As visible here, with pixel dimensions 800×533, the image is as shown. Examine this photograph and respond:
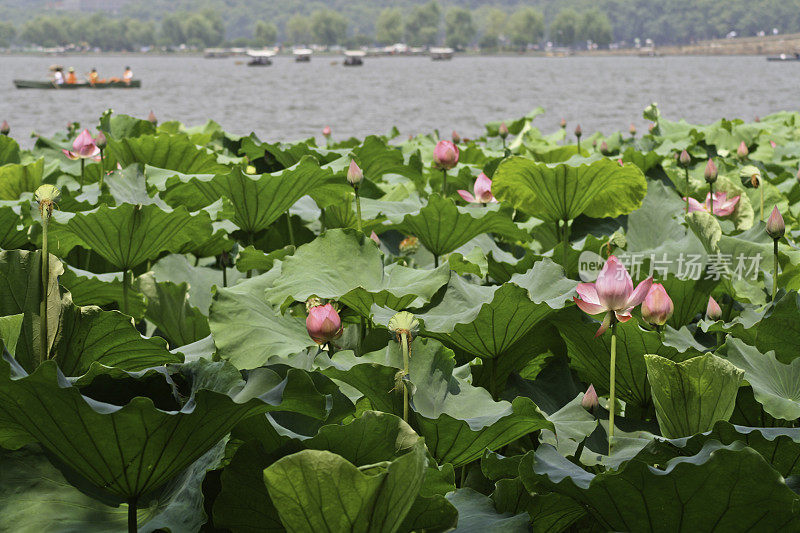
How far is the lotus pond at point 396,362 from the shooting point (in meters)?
1.01

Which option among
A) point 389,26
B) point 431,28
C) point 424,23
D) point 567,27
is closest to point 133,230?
point 424,23

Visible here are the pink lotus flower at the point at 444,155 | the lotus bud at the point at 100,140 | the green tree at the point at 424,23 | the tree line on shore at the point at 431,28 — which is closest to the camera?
the pink lotus flower at the point at 444,155

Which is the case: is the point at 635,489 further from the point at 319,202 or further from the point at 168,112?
the point at 168,112

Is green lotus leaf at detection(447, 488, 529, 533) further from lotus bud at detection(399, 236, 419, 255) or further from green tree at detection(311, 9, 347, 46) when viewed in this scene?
green tree at detection(311, 9, 347, 46)

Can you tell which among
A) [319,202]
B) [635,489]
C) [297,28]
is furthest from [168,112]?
[297,28]

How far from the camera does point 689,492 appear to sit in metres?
1.00

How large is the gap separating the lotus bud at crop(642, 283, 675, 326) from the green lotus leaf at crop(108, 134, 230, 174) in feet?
5.87

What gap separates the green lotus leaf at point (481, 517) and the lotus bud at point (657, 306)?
64cm

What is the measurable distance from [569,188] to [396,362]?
1108mm

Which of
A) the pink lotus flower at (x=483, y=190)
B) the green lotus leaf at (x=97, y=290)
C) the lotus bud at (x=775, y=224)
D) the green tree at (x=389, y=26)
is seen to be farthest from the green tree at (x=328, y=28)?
the lotus bud at (x=775, y=224)

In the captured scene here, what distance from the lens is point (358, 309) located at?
1.67 m

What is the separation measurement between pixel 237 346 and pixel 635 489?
2.71ft

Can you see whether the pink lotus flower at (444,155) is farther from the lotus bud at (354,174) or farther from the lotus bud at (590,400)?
the lotus bud at (590,400)

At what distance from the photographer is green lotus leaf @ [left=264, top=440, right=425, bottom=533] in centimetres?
88
